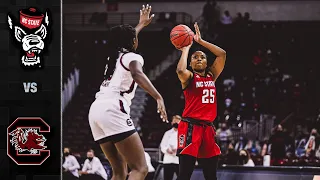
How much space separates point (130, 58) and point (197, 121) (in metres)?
1.52

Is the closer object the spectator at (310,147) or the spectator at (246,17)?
the spectator at (310,147)

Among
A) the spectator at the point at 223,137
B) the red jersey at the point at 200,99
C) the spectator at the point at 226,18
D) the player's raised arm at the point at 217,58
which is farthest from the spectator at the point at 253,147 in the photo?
the red jersey at the point at 200,99

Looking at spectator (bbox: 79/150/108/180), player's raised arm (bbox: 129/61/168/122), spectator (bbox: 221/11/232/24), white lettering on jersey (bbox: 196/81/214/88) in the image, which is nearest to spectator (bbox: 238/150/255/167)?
spectator (bbox: 79/150/108/180)

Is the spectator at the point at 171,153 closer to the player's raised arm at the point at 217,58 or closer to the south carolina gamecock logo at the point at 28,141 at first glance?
the player's raised arm at the point at 217,58

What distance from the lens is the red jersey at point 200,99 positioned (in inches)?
287

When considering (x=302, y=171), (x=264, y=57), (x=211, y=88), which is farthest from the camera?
(x=264, y=57)

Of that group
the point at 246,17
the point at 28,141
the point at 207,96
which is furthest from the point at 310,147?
the point at 28,141

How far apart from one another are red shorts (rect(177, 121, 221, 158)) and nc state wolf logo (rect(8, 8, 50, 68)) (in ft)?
5.75

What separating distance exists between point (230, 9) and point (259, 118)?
4.25 meters

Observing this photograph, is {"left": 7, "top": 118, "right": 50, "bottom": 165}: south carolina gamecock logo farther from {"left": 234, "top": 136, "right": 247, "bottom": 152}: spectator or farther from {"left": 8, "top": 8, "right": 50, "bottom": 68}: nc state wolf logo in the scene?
{"left": 234, "top": 136, "right": 247, "bottom": 152}: spectator

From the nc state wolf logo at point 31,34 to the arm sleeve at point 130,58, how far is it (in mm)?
1023

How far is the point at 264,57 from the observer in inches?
602

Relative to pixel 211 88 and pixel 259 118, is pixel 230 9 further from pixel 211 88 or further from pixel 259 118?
pixel 211 88

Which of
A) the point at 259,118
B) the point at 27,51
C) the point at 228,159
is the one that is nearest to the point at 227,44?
the point at 259,118
